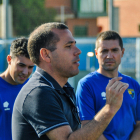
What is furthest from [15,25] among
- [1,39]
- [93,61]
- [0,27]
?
[93,61]

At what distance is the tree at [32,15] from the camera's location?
683 inches

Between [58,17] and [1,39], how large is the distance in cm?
703

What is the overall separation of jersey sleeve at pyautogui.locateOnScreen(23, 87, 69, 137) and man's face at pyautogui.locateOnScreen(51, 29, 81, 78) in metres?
0.31

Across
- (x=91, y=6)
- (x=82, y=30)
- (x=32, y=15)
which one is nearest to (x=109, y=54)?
(x=91, y=6)

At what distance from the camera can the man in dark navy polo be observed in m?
1.65

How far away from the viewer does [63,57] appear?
1.97 metres

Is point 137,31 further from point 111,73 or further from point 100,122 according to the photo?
point 100,122

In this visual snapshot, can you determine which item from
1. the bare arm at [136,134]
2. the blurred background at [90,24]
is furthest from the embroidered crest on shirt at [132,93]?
the blurred background at [90,24]

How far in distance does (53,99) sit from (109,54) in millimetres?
1672

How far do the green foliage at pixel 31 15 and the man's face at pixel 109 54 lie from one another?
14.0 meters

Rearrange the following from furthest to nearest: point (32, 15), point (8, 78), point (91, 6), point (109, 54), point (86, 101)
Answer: point (32, 15)
point (91, 6)
point (8, 78)
point (109, 54)
point (86, 101)

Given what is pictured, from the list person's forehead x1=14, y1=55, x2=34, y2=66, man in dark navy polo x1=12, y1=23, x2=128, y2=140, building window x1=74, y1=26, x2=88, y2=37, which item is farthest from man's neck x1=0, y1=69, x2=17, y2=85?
building window x1=74, y1=26, x2=88, y2=37

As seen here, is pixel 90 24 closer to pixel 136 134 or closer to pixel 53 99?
pixel 136 134

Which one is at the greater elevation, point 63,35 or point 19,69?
point 63,35
